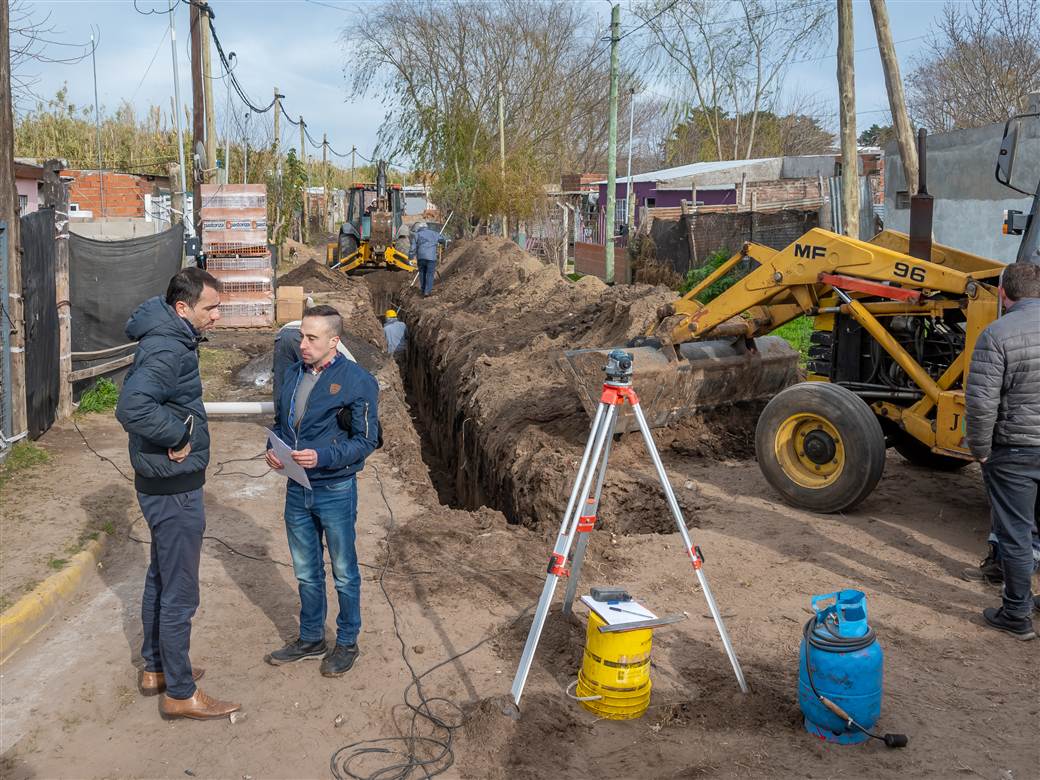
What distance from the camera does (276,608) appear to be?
602 cm

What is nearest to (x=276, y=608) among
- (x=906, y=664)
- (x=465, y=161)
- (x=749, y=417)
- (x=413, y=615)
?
(x=413, y=615)

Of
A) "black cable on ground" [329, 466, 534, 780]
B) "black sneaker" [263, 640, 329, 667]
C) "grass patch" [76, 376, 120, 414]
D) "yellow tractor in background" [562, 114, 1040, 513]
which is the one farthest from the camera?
"grass patch" [76, 376, 120, 414]

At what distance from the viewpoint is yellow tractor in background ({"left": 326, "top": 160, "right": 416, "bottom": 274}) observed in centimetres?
2884

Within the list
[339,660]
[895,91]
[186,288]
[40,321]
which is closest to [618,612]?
[339,660]

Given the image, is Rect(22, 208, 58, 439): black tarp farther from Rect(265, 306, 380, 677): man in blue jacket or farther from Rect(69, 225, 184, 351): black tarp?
Rect(265, 306, 380, 677): man in blue jacket

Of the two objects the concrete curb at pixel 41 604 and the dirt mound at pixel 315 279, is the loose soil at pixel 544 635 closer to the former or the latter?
the concrete curb at pixel 41 604

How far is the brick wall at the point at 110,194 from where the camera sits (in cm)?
2500

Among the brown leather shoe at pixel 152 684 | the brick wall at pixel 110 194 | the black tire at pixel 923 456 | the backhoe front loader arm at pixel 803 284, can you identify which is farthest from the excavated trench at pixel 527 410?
the brick wall at pixel 110 194

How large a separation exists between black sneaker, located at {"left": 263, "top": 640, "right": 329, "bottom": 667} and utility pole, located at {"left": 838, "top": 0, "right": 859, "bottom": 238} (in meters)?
11.1

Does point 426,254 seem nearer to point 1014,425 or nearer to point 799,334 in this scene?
point 799,334

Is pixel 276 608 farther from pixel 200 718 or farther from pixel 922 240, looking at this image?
pixel 922 240

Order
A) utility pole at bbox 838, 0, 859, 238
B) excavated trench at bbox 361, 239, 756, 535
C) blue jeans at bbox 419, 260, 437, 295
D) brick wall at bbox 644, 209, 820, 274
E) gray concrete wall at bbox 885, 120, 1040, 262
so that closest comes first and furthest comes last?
excavated trench at bbox 361, 239, 756, 535, utility pole at bbox 838, 0, 859, 238, gray concrete wall at bbox 885, 120, 1040, 262, brick wall at bbox 644, 209, 820, 274, blue jeans at bbox 419, 260, 437, 295

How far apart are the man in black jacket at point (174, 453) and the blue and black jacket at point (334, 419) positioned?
454 millimetres

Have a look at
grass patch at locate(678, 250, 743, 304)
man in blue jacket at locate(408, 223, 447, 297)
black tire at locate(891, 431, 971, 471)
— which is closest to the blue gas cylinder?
black tire at locate(891, 431, 971, 471)
